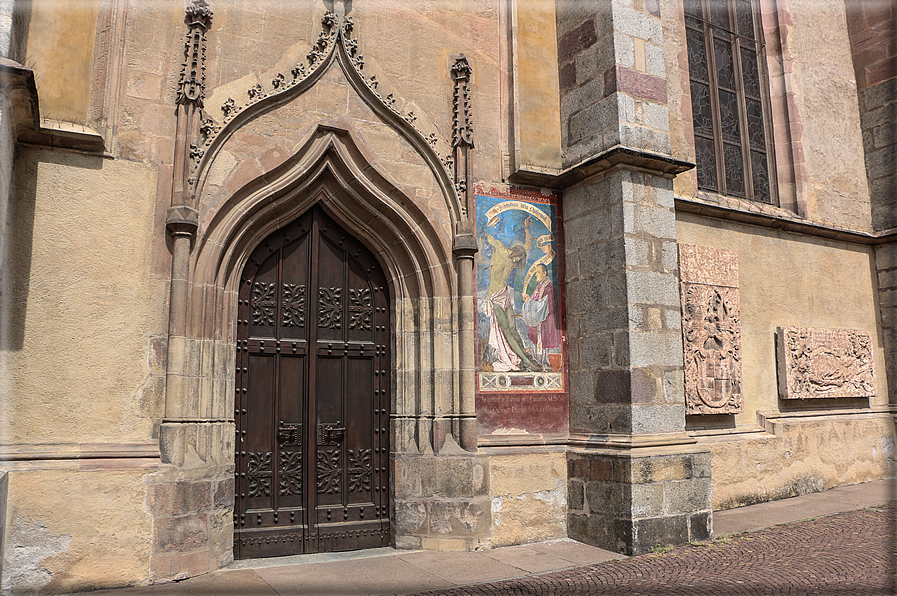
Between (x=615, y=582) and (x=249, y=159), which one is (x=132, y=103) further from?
(x=615, y=582)

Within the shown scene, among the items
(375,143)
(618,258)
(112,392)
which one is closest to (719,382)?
(618,258)

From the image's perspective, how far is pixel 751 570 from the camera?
4.93 metres

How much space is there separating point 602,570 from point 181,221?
4117 millimetres

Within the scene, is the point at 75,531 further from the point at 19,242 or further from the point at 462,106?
the point at 462,106

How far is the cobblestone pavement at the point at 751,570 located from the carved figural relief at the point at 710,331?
162cm

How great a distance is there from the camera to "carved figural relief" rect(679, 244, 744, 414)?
24.1ft

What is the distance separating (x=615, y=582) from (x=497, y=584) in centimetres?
82

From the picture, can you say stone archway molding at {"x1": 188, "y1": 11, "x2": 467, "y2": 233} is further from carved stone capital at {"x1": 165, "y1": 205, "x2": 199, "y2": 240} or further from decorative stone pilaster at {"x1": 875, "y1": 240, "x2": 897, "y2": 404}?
decorative stone pilaster at {"x1": 875, "y1": 240, "x2": 897, "y2": 404}

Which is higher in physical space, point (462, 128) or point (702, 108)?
point (702, 108)

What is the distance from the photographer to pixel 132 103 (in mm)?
5234

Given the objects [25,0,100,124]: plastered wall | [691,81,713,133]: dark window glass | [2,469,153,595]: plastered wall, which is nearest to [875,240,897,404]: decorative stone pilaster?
[691,81,713,133]: dark window glass

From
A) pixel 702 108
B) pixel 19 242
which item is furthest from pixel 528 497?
pixel 702 108

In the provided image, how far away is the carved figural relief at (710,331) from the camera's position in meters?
7.34

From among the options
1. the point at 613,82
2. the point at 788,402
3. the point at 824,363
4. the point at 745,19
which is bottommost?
the point at 788,402
